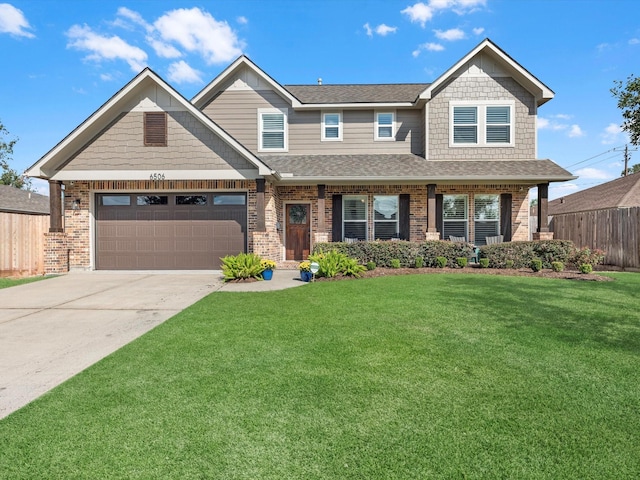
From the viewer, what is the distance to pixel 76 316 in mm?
6250

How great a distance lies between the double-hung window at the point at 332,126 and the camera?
47.2 ft

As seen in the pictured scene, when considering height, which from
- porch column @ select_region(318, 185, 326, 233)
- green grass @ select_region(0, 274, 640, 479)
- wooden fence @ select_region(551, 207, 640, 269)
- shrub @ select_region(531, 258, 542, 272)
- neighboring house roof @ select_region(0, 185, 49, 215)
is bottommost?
green grass @ select_region(0, 274, 640, 479)

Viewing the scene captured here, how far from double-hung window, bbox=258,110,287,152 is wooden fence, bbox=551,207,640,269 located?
Answer: 12790mm

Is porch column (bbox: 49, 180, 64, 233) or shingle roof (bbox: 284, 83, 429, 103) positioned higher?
shingle roof (bbox: 284, 83, 429, 103)

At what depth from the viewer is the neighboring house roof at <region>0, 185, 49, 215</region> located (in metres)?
21.1

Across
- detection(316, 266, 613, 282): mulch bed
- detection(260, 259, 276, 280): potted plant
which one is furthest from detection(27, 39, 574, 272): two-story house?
detection(316, 266, 613, 282): mulch bed

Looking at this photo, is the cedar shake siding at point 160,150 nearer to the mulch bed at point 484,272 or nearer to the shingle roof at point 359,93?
the shingle roof at point 359,93

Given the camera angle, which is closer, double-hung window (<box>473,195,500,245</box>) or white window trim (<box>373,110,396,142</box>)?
double-hung window (<box>473,195,500,245</box>)

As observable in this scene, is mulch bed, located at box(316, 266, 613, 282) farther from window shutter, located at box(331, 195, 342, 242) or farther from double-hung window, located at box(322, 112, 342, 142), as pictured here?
double-hung window, located at box(322, 112, 342, 142)

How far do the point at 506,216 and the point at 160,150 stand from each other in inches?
505

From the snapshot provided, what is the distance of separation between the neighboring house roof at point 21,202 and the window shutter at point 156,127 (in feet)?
49.9

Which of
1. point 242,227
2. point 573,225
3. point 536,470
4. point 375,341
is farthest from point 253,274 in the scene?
point 573,225

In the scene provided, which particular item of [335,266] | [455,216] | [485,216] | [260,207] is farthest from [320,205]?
[485,216]

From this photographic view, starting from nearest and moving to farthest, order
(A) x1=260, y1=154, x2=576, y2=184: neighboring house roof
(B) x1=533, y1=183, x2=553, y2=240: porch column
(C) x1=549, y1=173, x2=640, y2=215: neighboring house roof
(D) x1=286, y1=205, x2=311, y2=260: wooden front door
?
1. (A) x1=260, y1=154, x2=576, y2=184: neighboring house roof
2. (B) x1=533, y1=183, x2=553, y2=240: porch column
3. (D) x1=286, y1=205, x2=311, y2=260: wooden front door
4. (C) x1=549, y1=173, x2=640, y2=215: neighboring house roof
